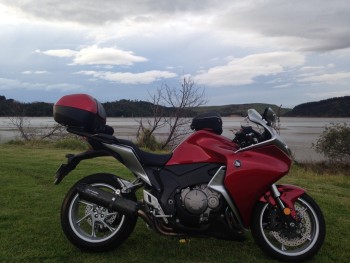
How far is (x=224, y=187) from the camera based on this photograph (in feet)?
14.1

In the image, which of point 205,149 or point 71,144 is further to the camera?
point 71,144

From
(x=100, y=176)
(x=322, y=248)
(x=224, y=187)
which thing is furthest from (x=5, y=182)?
(x=322, y=248)

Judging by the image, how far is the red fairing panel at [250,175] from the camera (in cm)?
429

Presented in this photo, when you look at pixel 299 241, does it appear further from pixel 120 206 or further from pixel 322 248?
pixel 120 206

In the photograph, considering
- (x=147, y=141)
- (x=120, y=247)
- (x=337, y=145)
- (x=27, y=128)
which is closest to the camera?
(x=120, y=247)

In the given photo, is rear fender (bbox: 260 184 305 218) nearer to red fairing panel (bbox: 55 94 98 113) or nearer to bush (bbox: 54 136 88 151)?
red fairing panel (bbox: 55 94 98 113)

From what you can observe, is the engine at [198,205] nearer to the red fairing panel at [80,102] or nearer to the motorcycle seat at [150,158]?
the motorcycle seat at [150,158]

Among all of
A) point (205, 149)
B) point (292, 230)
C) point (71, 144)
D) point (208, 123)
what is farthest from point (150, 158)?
point (71, 144)

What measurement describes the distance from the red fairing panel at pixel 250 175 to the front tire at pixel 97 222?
1061 mm

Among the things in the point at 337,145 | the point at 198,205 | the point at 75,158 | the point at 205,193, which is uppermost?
the point at 75,158

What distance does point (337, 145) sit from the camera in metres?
22.1

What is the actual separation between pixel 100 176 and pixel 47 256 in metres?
0.96

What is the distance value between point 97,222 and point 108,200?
1.17 ft

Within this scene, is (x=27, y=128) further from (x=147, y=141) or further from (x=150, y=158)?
(x=150, y=158)
